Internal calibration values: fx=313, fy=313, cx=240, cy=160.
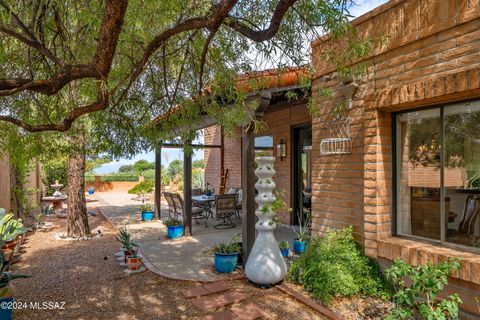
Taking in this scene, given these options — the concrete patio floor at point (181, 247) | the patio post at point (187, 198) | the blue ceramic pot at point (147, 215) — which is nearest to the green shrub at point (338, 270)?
the concrete patio floor at point (181, 247)

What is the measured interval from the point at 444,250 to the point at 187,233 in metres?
5.53

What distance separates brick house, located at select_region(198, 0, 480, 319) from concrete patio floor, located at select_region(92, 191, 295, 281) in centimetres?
216

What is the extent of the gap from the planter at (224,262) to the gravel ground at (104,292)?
1.09 ft


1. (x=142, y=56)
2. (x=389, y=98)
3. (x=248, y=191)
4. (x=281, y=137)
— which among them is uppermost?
(x=142, y=56)

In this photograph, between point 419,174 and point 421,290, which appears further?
point 419,174

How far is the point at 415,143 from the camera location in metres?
3.77

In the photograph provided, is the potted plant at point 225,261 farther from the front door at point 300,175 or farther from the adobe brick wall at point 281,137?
the front door at point 300,175

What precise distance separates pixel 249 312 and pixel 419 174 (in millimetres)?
2581

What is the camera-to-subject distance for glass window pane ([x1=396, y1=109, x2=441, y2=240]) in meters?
3.54

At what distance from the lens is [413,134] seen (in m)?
3.78

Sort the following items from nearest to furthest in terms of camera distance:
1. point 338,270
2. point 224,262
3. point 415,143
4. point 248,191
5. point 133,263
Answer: point 415,143
point 338,270
point 224,262
point 248,191
point 133,263

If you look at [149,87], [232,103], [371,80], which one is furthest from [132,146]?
[371,80]

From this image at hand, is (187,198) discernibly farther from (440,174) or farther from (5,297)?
(440,174)

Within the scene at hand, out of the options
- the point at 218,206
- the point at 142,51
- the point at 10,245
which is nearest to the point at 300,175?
the point at 218,206
